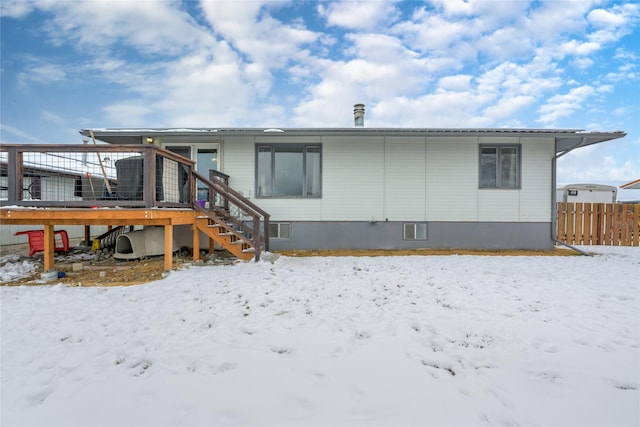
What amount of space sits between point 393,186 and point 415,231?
4.60ft

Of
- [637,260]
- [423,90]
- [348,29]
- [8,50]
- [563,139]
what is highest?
[348,29]

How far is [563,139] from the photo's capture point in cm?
786

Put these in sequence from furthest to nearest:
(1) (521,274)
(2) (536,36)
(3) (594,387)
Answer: (2) (536,36) < (1) (521,274) < (3) (594,387)

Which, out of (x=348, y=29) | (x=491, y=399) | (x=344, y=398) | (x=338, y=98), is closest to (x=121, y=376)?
(x=344, y=398)

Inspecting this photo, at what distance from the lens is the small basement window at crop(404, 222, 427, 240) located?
8.07 metres

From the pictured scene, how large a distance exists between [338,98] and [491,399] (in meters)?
13.2

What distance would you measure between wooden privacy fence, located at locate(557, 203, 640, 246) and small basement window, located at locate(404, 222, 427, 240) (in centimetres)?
447

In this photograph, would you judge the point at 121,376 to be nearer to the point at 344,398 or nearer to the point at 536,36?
the point at 344,398

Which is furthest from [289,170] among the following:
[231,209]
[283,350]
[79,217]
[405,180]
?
[283,350]

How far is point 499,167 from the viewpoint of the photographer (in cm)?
804

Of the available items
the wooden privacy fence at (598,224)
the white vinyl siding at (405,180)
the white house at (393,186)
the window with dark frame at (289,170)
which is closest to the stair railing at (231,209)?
the white house at (393,186)

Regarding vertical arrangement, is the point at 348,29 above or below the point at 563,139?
above

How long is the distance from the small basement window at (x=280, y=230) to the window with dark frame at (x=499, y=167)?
553cm

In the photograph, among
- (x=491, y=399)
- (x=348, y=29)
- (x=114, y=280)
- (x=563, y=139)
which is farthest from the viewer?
(x=348, y=29)
